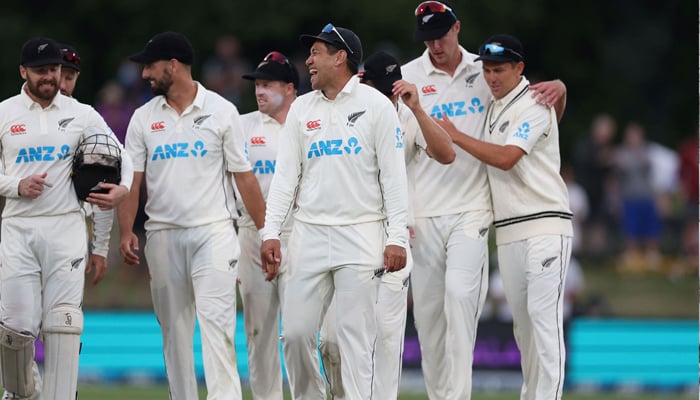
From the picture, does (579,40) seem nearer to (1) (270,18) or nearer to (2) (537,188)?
(1) (270,18)

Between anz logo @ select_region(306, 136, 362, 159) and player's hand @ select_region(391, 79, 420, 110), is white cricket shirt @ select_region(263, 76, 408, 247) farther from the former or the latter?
player's hand @ select_region(391, 79, 420, 110)

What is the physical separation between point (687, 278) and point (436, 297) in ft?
33.1

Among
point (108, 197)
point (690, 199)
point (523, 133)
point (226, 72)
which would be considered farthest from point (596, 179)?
point (108, 197)

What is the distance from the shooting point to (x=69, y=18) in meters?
23.2

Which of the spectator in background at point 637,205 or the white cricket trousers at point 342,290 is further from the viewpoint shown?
the spectator in background at point 637,205

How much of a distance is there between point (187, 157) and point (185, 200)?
0.31 m

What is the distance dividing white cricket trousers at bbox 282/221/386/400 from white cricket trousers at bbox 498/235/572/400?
143 centimetres

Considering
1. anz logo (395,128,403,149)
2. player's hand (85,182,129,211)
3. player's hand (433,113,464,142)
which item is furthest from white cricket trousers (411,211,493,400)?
player's hand (85,182,129,211)

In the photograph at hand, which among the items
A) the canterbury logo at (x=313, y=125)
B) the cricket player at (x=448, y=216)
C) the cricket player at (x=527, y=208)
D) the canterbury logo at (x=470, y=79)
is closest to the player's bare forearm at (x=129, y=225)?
the canterbury logo at (x=313, y=125)

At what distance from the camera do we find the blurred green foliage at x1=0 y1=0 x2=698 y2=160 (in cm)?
2245

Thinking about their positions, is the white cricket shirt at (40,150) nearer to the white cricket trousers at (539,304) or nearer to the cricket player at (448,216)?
the cricket player at (448,216)

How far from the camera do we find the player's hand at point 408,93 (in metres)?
10.0

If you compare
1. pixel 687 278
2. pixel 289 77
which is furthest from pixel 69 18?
pixel 289 77

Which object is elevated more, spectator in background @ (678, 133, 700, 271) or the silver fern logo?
the silver fern logo
